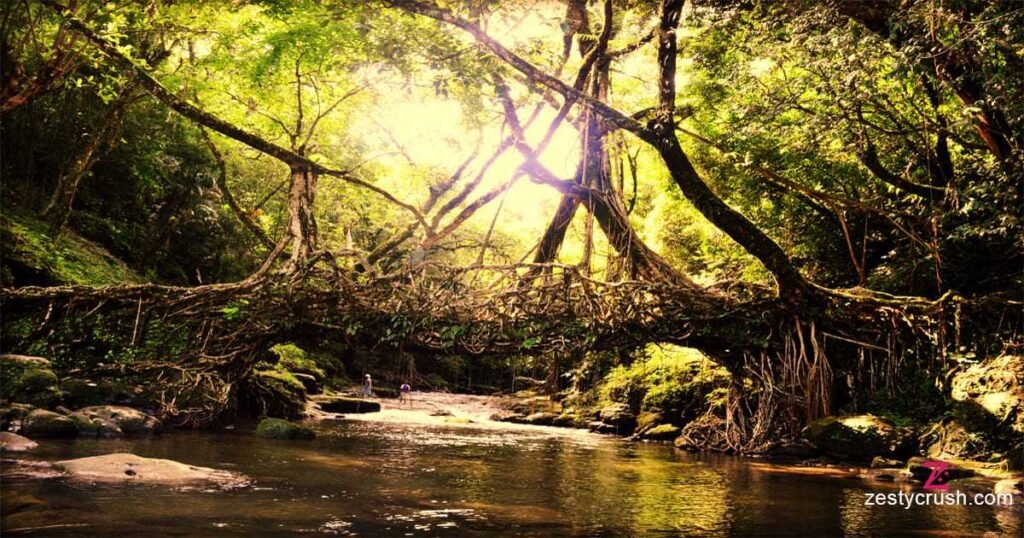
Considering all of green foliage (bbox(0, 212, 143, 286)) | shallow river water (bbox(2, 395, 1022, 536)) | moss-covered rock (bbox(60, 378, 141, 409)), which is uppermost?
green foliage (bbox(0, 212, 143, 286))

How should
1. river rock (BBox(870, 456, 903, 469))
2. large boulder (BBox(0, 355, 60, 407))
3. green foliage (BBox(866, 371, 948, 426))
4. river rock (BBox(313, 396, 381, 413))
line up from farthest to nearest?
river rock (BBox(313, 396, 381, 413)), green foliage (BBox(866, 371, 948, 426)), river rock (BBox(870, 456, 903, 469)), large boulder (BBox(0, 355, 60, 407))

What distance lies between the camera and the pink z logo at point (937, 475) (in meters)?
8.99

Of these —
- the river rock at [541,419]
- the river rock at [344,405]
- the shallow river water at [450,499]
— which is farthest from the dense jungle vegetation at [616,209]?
the river rock at [541,419]

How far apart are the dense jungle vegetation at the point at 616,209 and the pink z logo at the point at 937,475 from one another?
0.96 metres

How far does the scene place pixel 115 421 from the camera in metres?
11.0

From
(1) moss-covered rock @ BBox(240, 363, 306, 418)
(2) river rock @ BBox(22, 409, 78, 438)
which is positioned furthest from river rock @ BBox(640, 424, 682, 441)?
(2) river rock @ BBox(22, 409, 78, 438)

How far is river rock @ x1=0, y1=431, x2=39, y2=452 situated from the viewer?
8133 millimetres

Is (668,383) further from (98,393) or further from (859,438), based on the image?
(98,393)

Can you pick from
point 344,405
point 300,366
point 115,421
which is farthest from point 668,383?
point 115,421

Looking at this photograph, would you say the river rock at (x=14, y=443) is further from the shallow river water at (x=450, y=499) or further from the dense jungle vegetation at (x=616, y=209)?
the dense jungle vegetation at (x=616, y=209)

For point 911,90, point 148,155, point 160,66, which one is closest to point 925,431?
point 911,90

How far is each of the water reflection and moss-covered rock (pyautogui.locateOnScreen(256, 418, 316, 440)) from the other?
0.49m

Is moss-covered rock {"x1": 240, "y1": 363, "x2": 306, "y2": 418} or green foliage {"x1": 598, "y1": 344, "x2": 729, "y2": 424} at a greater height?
green foliage {"x1": 598, "y1": 344, "x2": 729, "y2": 424}

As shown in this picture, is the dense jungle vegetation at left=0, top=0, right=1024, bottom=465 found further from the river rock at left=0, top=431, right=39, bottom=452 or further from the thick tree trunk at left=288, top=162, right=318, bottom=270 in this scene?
the river rock at left=0, top=431, right=39, bottom=452
